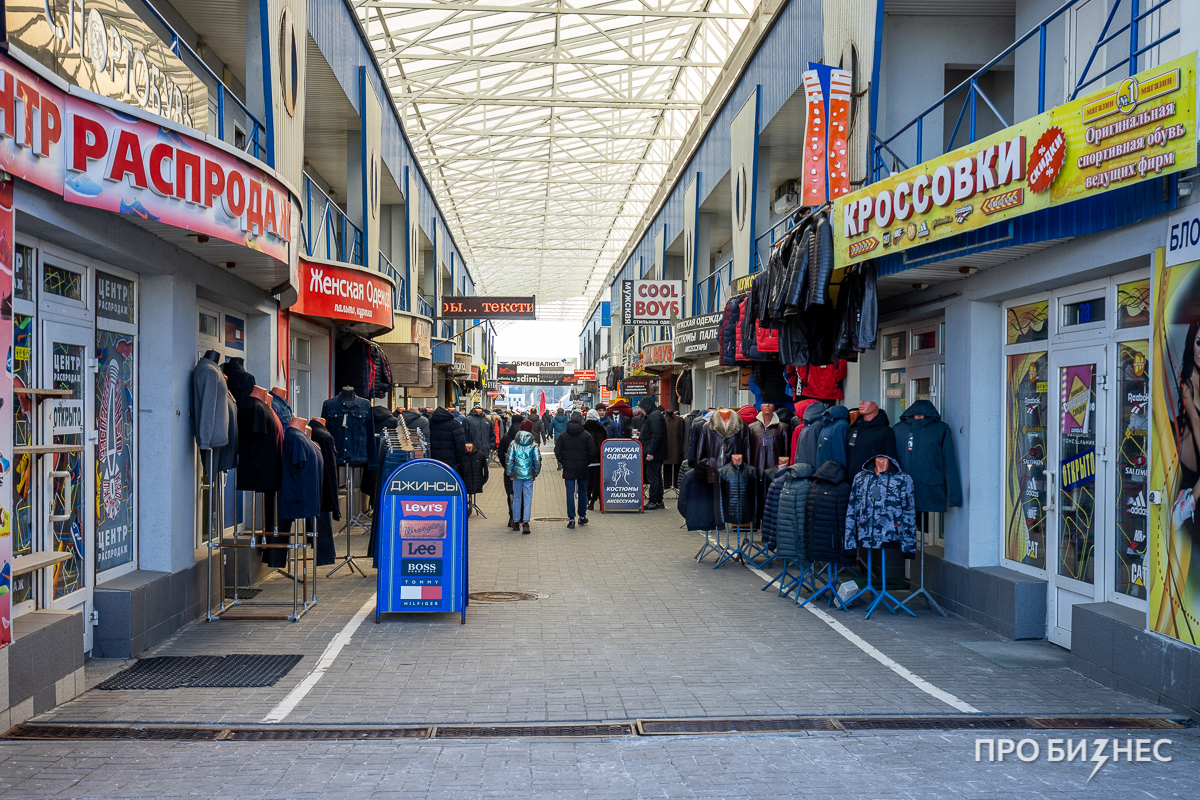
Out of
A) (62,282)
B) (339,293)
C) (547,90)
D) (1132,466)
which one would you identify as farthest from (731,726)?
(547,90)

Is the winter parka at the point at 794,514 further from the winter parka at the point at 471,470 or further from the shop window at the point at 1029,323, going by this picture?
the winter parka at the point at 471,470

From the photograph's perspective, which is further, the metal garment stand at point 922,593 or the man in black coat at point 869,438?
the man in black coat at point 869,438

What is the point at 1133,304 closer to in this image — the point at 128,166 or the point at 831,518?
the point at 831,518

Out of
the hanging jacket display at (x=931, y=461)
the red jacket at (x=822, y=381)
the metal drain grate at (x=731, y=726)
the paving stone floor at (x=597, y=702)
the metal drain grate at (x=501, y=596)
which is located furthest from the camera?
the red jacket at (x=822, y=381)

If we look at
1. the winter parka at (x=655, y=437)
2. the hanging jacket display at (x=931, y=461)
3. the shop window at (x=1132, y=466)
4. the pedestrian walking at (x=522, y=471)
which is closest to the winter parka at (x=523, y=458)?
the pedestrian walking at (x=522, y=471)

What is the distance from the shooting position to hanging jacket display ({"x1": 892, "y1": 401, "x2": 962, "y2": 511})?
8.34 metres

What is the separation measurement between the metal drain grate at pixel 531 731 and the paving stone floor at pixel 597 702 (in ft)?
0.43

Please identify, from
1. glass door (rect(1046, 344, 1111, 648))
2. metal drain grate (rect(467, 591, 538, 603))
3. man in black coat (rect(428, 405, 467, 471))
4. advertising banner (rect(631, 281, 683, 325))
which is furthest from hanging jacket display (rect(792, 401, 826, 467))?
advertising banner (rect(631, 281, 683, 325))

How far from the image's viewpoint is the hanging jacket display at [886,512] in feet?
26.7

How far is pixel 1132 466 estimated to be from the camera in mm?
6434

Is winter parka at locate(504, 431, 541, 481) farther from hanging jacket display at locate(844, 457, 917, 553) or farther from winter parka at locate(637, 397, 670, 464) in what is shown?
hanging jacket display at locate(844, 457, 917, 553)

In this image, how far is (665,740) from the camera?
16.6ft

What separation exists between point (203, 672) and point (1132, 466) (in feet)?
21.3

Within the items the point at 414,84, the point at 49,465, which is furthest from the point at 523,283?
the point at 49,465
